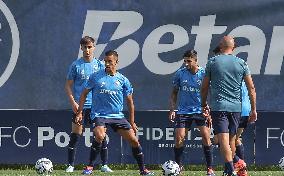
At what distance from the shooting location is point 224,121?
11898mm

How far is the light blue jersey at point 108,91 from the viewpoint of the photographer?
1390cm

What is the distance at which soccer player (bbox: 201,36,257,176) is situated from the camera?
11.8m

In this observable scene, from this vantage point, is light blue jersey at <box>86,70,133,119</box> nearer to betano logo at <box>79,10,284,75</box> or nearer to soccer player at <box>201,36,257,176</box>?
soccer player at <box>201,36,257,176</box>

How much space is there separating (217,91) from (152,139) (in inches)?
205

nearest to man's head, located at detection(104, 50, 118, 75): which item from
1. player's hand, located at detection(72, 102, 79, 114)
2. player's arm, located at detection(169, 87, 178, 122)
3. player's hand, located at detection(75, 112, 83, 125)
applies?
player's hand, located at detection(75, 112, 83, 125)

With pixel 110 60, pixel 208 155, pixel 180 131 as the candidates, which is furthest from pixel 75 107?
Answer: pixel 208 155

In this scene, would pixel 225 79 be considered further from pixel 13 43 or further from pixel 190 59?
pixel 13 43

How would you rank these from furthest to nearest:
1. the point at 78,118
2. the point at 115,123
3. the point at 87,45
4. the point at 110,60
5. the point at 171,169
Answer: the point at 87,45 < the point at 78,118 < the point at 115,123 < the point at 110,60 < the point at 171,169

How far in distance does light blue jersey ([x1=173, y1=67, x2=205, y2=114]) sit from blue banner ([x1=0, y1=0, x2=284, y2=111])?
2182mm

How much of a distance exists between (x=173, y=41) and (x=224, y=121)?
5.35 metres

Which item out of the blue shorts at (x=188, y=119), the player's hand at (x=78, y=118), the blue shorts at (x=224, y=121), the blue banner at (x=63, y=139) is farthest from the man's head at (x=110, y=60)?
the blue banner at (x=63, y=139)

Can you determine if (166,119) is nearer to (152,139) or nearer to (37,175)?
(152,139)

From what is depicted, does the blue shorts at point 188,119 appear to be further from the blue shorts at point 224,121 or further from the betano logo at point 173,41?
the blue shorts at point 224,121

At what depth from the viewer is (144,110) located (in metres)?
17.0
